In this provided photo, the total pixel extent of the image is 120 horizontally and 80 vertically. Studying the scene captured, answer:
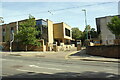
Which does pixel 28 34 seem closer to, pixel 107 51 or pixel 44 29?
pixel 44 29

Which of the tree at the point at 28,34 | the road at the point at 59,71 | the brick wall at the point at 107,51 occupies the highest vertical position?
the tree at the point at 28,34

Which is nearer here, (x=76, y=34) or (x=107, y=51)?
(x=107, y=51)

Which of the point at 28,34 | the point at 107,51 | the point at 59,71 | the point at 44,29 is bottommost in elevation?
the point at 59,71

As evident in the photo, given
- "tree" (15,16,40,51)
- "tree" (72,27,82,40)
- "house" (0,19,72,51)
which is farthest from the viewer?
"tree" (72,27,82,40)

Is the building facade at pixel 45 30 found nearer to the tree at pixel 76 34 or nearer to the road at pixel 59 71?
the tree at pixel 76 34

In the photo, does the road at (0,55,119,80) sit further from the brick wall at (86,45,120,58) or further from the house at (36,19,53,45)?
the house at (36,19,53,45)

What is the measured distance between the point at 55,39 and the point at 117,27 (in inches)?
1140

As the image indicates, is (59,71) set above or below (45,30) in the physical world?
below

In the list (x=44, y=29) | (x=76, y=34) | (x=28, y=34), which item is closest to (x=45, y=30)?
(x=44, y=29)

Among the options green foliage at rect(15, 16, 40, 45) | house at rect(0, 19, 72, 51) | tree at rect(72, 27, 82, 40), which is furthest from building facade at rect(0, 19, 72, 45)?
tree at rect(72, 27, 82, 40)

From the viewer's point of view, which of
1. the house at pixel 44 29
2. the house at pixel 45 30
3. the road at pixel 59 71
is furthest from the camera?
the house at pixel 45 30

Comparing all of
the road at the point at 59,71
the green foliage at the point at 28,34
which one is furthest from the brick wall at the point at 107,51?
the green foliage at the point at 28,34

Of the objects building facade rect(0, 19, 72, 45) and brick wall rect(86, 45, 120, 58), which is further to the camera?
building facade rect(0, 19, 72, 45)

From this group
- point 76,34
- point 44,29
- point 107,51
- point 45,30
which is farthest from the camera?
point 76,34
